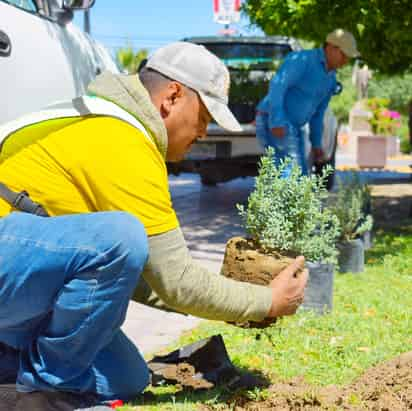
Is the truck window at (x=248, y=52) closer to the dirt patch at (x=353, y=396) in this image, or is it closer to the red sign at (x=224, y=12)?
the red sign at (x=224, y=12)

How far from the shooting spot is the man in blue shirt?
223 inches

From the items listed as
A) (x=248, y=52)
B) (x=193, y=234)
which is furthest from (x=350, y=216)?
(x=248, y=52)

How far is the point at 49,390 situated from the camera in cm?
246

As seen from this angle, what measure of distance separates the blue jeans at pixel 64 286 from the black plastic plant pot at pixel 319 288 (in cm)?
186

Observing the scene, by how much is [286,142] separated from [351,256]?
1.08m

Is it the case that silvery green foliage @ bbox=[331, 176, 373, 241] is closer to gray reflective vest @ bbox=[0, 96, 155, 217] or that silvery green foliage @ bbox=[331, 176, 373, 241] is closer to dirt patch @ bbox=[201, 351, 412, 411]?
dirt patch @ bbox=[201, 351, 412, 411]

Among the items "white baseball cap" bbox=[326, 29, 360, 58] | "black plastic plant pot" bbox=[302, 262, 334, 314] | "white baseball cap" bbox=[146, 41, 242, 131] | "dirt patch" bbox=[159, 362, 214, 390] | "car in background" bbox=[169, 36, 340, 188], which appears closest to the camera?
"white baseball cap" bbox=[146, 41, 242, 131]

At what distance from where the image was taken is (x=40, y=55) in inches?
157

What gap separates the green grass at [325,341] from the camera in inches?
122

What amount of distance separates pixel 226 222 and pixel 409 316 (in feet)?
13.3

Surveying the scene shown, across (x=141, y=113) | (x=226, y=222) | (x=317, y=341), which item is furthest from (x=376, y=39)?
(x=141, y=113)

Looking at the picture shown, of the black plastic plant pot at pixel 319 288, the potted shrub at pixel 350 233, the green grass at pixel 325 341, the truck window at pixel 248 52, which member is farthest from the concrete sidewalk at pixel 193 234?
the truck window at pixel 248 52

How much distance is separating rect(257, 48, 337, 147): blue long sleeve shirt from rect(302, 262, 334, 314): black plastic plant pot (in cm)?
184

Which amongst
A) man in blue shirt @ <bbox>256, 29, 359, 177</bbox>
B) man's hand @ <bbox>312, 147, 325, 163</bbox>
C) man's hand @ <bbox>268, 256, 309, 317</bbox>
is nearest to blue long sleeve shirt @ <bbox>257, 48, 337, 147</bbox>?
man in blue shirt @ <bbox>256, 29, 359, 177</bbox>
